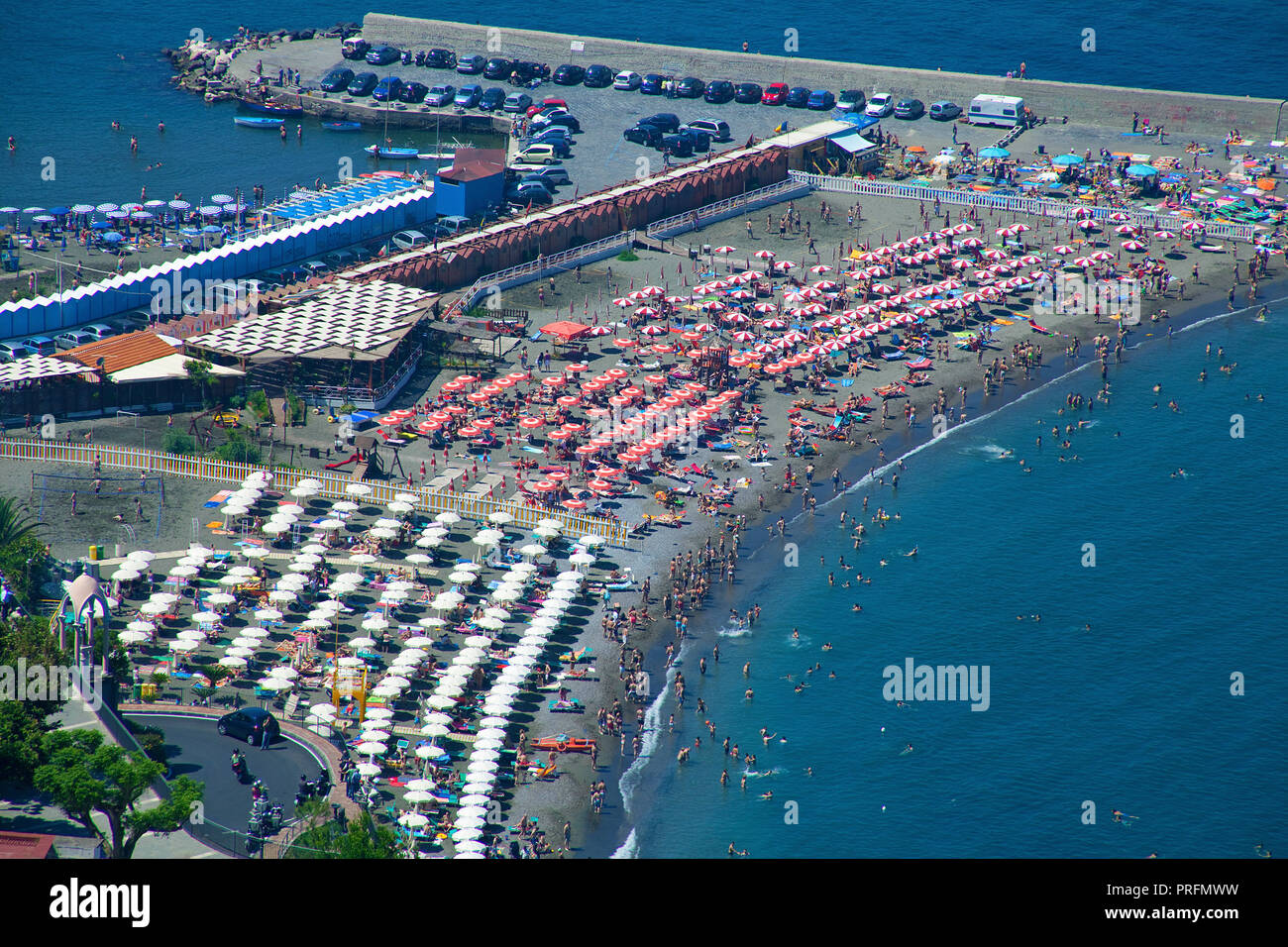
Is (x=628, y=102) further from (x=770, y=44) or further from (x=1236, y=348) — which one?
(x=1236, y=348)

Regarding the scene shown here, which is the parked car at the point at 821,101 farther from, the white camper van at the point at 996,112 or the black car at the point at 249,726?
the black car at the point at 249,726

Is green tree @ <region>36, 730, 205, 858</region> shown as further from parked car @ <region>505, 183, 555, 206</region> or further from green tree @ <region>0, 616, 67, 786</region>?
parked car @ <region>505, 183, 555, 206</region>

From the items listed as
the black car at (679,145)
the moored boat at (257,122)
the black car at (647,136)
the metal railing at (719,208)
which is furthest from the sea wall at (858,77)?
the metal railing at (719,208)

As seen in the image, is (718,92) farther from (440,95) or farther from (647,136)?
(440,95)

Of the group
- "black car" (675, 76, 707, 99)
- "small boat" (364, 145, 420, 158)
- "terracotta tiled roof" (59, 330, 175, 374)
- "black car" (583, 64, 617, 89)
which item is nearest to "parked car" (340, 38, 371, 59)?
"small boat" (364, 145, 420, 158)

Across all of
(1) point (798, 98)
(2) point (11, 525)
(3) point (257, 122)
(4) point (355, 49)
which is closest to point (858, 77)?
(1) point (798, 98)
